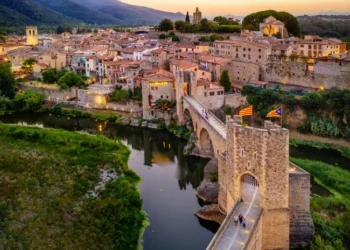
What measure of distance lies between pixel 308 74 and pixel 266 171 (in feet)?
55.9

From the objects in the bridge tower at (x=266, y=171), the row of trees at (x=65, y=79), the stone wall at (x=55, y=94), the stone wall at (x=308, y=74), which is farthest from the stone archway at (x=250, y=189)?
the row of trees at (x=65, y=79)

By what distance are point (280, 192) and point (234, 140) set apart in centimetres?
164

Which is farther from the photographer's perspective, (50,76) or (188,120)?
(50,76)

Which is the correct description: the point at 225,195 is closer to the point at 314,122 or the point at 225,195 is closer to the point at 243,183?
the point at 243,183

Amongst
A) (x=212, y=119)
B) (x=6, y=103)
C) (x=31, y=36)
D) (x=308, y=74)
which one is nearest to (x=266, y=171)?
(x=212, y=119)

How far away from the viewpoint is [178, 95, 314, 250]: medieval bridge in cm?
942

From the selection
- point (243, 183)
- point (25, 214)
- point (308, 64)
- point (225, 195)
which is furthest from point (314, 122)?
point (25, 214)

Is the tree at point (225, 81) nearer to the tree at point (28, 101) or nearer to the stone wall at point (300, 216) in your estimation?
the tree at point (28, 101)

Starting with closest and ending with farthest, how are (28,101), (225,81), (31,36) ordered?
(225,81) < (28,101) < (31,36)

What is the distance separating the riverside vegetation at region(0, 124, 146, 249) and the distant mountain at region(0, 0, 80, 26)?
70.6 meters

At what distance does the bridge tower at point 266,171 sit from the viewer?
9547 mm

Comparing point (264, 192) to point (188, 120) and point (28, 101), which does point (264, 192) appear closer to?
point (188, 120)

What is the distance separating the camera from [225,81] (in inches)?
1013

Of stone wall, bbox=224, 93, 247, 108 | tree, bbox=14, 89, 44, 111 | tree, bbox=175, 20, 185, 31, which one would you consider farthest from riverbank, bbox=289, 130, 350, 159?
tree, bbox=175, 20, 185, 31
